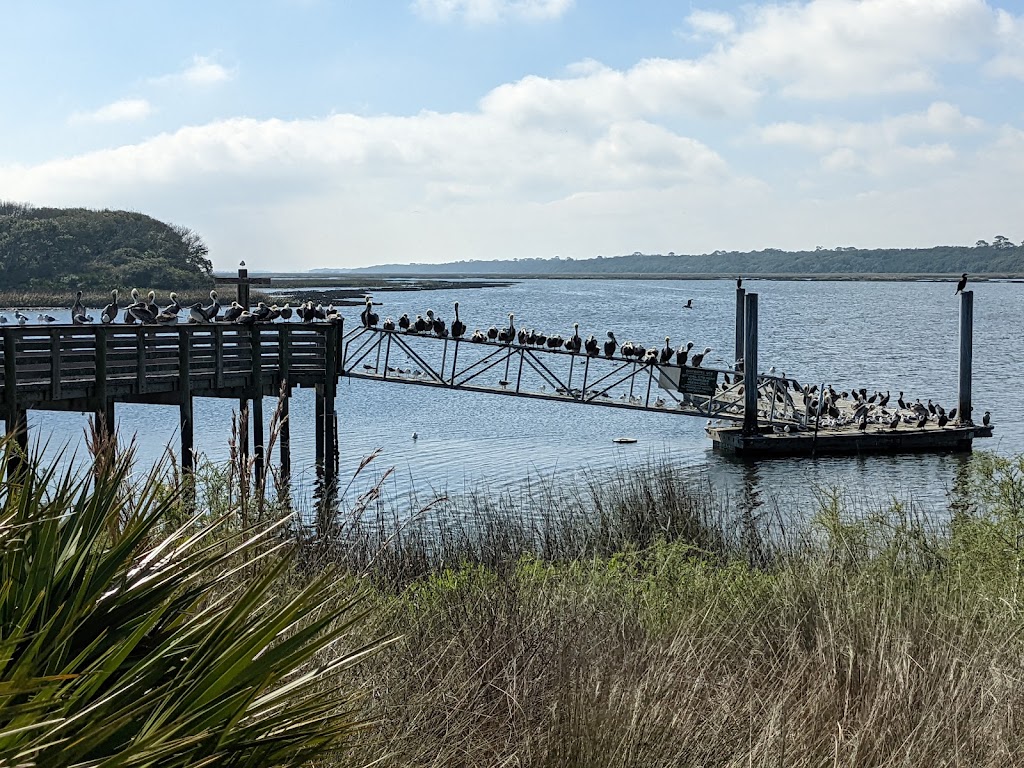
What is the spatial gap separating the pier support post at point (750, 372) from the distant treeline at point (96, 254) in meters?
91.2

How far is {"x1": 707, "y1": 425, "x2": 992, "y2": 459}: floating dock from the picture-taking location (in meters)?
26.0

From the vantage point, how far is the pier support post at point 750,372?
26281mm

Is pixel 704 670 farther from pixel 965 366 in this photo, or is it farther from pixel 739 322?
pixel 739 322

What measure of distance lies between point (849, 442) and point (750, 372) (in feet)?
8.94

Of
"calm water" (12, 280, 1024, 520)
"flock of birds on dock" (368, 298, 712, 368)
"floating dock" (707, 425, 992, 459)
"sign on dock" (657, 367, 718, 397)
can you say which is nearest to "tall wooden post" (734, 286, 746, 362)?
"calm water" (12, 280, 1024, 520)

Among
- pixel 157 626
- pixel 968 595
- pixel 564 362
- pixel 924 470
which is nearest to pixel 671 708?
pixel 157 626

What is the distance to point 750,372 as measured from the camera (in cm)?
2630

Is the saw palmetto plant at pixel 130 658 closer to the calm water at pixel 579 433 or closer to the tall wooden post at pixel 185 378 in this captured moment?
the calm water at pixel 579 433

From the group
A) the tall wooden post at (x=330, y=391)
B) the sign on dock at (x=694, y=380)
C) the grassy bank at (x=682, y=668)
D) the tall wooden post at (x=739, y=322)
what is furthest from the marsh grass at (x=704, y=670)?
the tall wooden post at (x=739, y=322)

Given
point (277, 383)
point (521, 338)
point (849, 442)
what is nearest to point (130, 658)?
point (277, 383)

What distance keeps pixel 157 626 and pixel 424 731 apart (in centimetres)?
157

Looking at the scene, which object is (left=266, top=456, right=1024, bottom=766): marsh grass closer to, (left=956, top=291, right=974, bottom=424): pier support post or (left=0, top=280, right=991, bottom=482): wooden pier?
(left=0, top=280, right=991, bottom=482): wooden pier

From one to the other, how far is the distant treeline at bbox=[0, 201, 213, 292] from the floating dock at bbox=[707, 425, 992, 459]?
91.6m

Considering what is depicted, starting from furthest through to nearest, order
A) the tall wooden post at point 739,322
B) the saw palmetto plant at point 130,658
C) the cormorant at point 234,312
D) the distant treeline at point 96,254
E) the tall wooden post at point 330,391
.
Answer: the distant treeline at point 96,254 < the tall wooden post at point 739,322 < the cormorant at point 234,312 < the tall wooden post at point 330,391 < the saw palmetto plant at point 130,658
